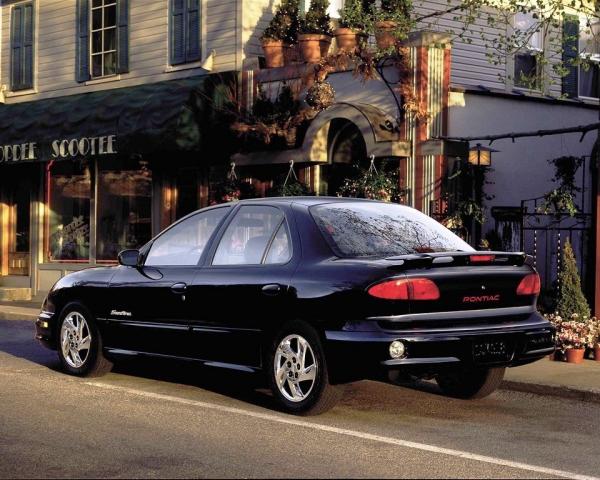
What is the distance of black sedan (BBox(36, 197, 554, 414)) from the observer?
24.7 feet

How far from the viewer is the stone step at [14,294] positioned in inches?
816

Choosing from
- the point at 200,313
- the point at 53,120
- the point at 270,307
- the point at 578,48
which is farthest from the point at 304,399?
the point at 578,48

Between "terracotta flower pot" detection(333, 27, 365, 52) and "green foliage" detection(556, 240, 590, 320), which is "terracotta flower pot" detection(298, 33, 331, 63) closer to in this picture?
"terracotta flower pot" detection(333, 27, 365, 52)

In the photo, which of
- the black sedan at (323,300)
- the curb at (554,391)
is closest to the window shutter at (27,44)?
the black sedan at (323,300)

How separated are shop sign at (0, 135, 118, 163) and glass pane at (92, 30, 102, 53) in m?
2.58

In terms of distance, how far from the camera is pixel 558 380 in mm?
9695

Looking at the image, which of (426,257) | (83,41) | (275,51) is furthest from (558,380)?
(83,41)

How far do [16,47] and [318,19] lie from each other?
8567 millimetres

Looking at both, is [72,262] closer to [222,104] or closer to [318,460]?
[222,104]

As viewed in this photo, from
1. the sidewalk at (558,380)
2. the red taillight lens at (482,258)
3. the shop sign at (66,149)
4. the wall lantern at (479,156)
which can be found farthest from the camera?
the shop sign at (66,149)

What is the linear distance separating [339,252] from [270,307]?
695mm

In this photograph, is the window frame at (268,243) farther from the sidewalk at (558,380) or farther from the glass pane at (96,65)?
the glass pane at (96,65)

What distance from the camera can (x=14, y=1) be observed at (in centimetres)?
2325

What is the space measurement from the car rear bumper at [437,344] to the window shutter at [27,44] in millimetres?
16886
